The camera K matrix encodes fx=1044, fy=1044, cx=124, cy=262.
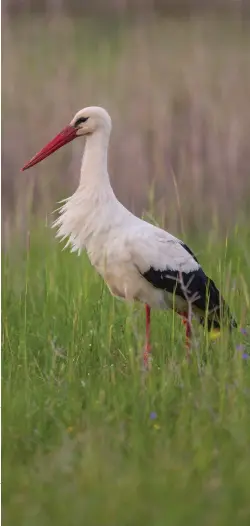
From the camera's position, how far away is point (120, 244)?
3547mm

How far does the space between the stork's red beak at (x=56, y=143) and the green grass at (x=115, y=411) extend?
0.32 m

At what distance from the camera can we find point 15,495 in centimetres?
277

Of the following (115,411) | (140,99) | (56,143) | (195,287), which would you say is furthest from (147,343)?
(140,99)

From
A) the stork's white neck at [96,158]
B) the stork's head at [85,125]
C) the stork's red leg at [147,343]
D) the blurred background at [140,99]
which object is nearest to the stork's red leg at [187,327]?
the stork's red leg at [147,343]

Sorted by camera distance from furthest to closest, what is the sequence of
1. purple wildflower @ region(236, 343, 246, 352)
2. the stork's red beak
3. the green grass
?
the stork's red beak → purple wildflower @ region(236, 343, 246, 352) → the green grass

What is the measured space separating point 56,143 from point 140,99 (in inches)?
20.9

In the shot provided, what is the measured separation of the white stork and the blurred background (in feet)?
0.68

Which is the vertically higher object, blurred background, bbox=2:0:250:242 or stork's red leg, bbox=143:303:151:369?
blurred background, bbox=2:0:250:242

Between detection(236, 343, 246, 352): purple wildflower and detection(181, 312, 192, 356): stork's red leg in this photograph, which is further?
detection(181, 312, 192, 356): stork's red leg

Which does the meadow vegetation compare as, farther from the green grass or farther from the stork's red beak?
the stork's red beak

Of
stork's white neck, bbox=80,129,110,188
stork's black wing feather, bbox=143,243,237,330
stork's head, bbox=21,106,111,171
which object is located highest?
stork's head, bbox=21,106,111,171

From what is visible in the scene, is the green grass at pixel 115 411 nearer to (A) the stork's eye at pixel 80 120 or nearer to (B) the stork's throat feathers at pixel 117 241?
(B) the stork's throat feathers at pixel 117 241

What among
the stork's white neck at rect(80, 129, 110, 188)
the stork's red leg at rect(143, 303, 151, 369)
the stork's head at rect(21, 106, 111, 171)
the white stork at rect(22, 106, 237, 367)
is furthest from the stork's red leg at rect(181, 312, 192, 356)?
the stork's head at rect(21, 106, 111, 171)

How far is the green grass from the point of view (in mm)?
2695
